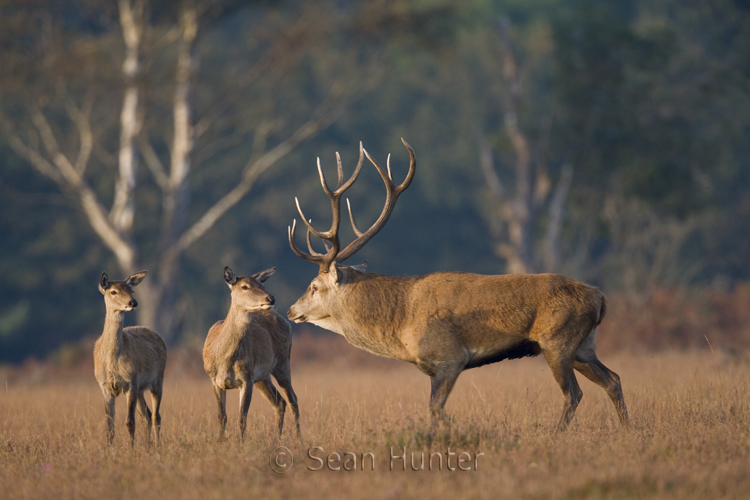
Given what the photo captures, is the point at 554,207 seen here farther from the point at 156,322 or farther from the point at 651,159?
the point at 156,322

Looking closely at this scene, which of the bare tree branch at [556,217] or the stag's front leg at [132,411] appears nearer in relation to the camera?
the stag's front leg at [132,411]

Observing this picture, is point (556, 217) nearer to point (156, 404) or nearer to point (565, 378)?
point (565, 378)

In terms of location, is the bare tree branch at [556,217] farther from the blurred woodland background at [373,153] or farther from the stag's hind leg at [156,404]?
the stag's hind leg at [156,404]

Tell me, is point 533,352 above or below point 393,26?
below

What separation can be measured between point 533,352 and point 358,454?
2031mm

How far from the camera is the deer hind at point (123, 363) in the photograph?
8289 millimetres

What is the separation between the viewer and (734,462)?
19.6 feet

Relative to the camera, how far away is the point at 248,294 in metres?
8.34

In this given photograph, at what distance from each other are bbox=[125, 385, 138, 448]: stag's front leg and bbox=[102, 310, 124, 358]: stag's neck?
36cm

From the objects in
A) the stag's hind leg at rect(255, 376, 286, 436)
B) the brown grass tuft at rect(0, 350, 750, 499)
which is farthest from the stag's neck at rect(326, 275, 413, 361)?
the stag's hind leg at rect(255, 376, 286, 436)

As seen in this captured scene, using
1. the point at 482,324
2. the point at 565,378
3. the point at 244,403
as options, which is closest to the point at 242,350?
the point at 244,403

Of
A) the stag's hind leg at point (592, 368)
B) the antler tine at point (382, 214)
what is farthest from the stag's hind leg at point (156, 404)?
the stag's hind leg at point (592, 368)

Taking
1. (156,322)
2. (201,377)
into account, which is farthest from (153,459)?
(156,322)

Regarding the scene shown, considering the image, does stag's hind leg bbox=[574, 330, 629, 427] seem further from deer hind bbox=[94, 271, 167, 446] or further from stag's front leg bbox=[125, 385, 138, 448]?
stag's front leg bbox=[125, 385, 138, 448]
